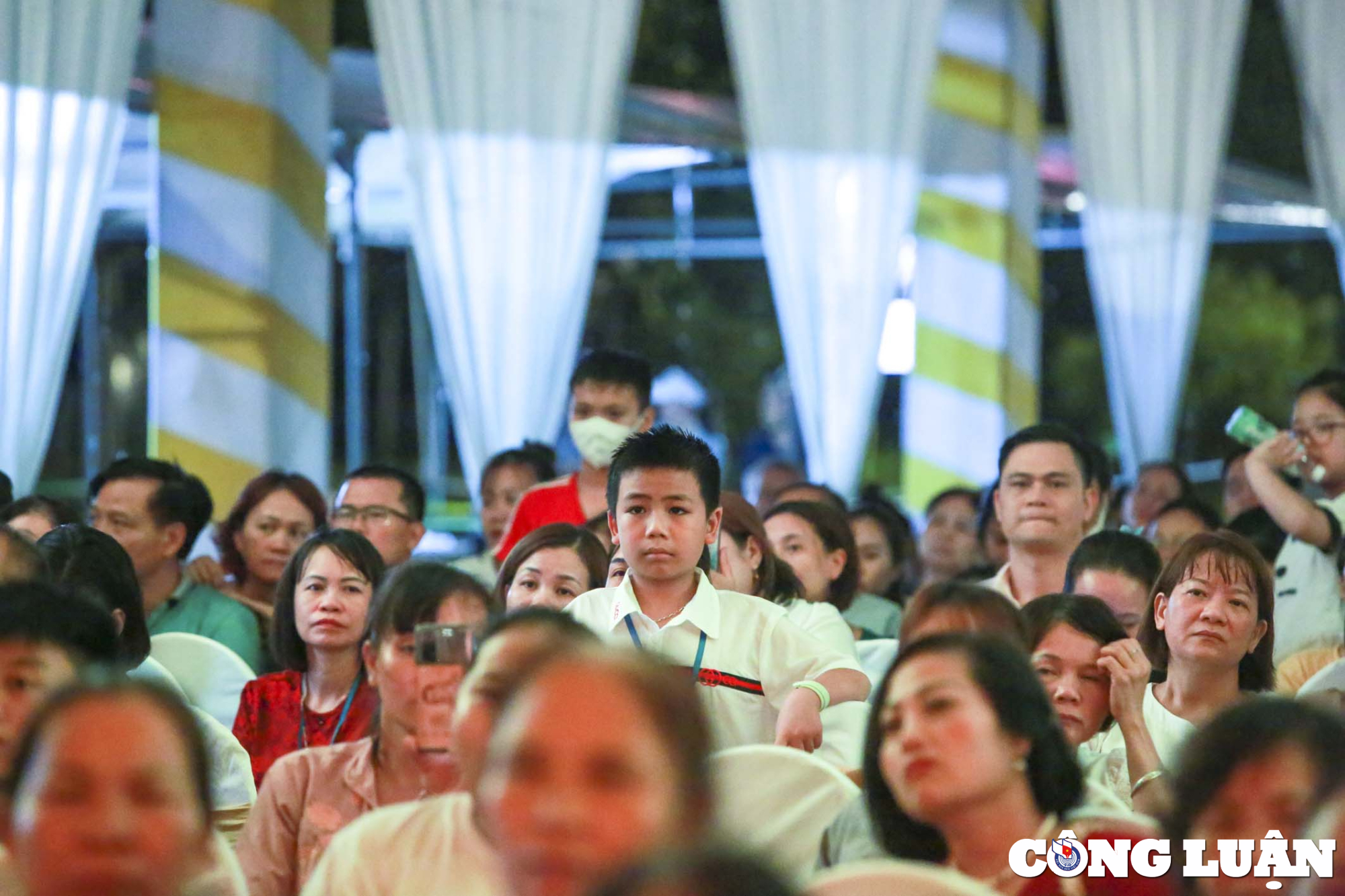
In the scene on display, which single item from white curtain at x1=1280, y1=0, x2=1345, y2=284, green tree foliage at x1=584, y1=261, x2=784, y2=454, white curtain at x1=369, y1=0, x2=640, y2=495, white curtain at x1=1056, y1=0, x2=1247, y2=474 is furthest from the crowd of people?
green tree foliage at x1=584, y1=261, x2=784, y2=454

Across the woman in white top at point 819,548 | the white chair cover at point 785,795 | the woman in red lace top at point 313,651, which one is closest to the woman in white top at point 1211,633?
the white chair cover at point 785,795

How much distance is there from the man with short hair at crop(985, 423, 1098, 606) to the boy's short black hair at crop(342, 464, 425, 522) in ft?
5.50

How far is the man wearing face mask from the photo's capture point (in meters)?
4.59

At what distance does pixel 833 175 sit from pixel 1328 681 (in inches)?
142

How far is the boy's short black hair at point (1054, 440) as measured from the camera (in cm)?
424

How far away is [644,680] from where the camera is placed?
1.51 metres

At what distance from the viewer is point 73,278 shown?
586cm

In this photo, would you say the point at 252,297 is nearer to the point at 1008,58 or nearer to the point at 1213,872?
the point at 1008,58

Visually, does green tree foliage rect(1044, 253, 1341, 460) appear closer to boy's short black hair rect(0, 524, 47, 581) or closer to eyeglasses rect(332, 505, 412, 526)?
eyeglasses rect(332, 505, 412, 526)

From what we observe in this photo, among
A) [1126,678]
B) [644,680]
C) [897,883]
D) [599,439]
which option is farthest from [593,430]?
[644,680]

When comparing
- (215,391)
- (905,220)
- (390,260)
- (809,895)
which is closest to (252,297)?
(215,391)

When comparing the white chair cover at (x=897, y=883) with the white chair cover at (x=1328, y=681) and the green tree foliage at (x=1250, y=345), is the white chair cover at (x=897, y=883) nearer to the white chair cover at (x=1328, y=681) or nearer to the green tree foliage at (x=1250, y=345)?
the white chair cover at (x=1328, y=681)

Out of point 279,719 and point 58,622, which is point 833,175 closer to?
point 279,719

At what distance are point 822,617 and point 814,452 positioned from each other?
9.47 feet
